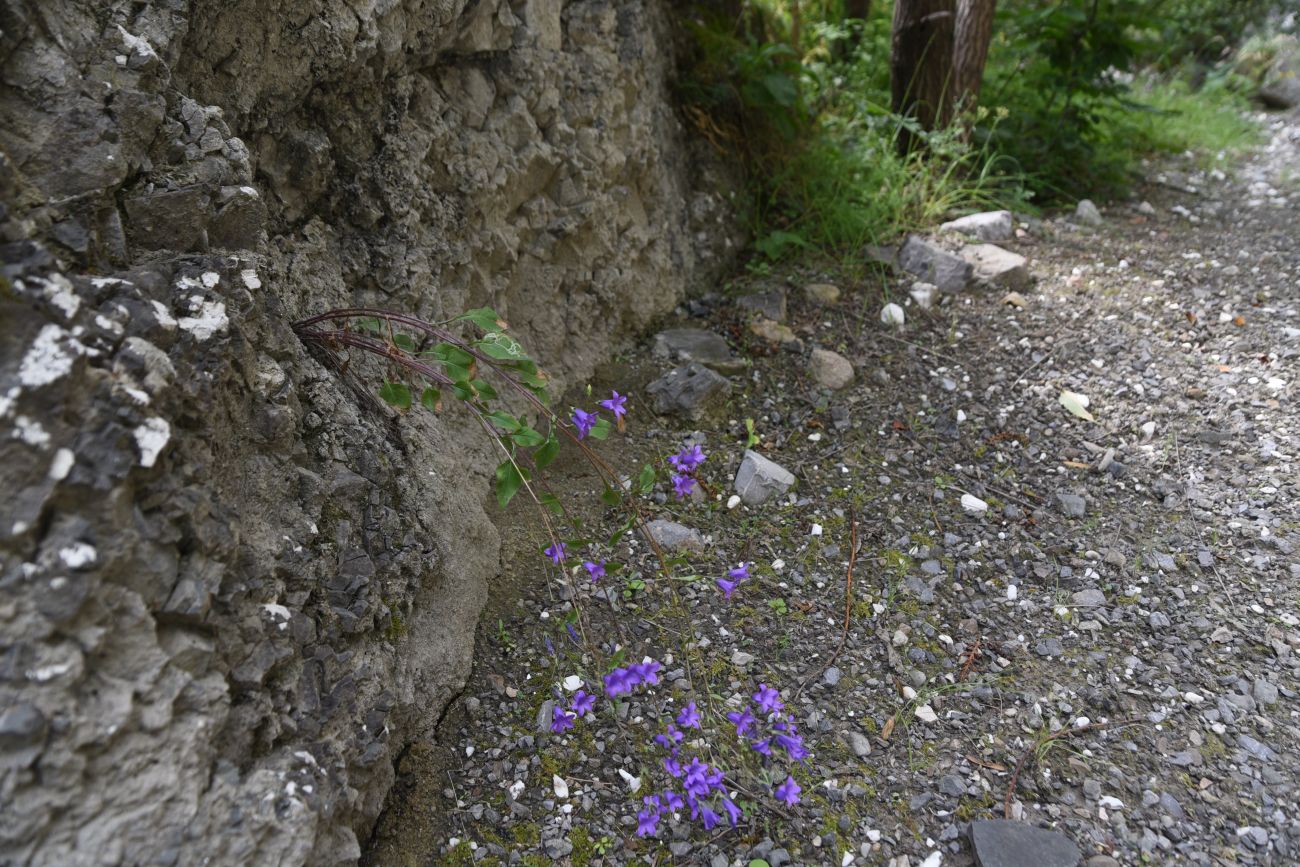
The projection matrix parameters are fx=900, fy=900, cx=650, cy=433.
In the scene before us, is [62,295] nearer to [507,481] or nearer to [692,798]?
[507,481]

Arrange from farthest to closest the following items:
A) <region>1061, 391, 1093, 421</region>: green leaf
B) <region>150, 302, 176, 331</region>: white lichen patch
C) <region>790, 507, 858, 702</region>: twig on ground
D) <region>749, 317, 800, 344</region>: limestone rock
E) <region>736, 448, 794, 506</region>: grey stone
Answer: <region>749, 317, 800, 344</region>: limestone rock → <region>1061, 391, 1093, 421</region>: green leaf → <region>736, 448, 794, 506</region>: grey stone → <region>790, 507, 858, 702</region>: twig on ground → <region>150, 302, 176, 331</region>: white lichen patch

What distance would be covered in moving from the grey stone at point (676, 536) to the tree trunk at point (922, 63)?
2571 mm

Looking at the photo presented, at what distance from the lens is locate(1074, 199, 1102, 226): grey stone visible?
4320 mm

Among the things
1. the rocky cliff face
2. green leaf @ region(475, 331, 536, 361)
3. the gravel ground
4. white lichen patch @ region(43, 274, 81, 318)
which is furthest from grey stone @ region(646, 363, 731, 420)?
white lichen patch @ region(43, 274, 81, 318)

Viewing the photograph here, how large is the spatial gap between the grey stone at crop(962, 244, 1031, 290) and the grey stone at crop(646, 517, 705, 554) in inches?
76.6

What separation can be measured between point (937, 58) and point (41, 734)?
169 inches

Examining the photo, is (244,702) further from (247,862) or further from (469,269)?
(469,269)

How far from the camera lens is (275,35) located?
1919mm

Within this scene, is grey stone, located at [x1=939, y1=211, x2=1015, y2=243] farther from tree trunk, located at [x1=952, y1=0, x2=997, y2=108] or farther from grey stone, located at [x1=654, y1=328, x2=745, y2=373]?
grey stone, located at [x1=654, y1=328, x2=745, y2=373]

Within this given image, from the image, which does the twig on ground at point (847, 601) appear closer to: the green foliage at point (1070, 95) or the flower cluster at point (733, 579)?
the flower cluster at point (733, 579)

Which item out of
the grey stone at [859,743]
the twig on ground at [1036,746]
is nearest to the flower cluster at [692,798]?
the grey stone at [859,743]

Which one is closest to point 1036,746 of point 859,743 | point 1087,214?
point 859,743

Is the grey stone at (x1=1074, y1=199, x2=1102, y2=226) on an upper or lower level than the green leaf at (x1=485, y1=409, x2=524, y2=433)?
lower

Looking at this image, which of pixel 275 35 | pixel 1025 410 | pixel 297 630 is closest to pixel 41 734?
pixel 297 630
